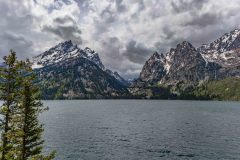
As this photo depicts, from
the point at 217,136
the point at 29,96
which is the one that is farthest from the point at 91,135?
the point at 29,96

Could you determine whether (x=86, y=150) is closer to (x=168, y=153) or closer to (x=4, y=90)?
(x=168, y=153)

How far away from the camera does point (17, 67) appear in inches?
1515

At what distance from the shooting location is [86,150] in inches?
3760

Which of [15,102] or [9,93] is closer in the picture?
[9,93]

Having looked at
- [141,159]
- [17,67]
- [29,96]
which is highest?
[17,67]

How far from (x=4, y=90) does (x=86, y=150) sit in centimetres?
6129

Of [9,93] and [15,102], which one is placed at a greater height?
[9,93]

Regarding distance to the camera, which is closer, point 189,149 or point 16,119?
point 16,119

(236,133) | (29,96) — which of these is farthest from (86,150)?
(236,133)

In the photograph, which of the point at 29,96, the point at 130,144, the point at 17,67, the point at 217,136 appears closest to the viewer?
the point at 17,67

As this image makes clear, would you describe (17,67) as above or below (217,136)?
above

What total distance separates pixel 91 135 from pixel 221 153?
57796 mm

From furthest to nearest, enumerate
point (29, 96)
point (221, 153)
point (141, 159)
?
point (221, 153), point (141, 159), point (29, 96)

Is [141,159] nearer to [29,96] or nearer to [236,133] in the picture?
[29,96]
